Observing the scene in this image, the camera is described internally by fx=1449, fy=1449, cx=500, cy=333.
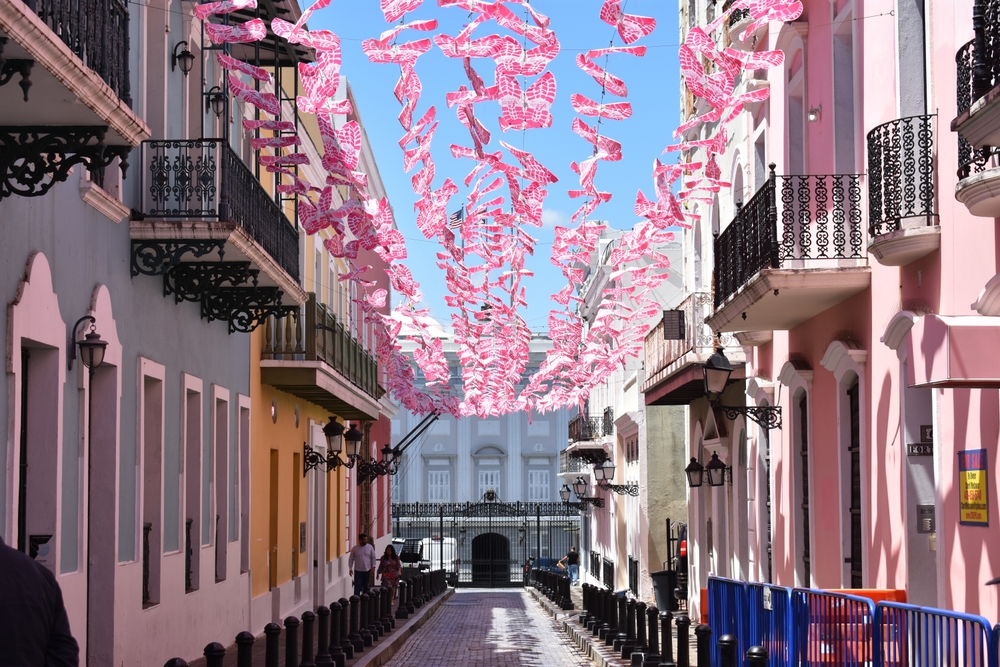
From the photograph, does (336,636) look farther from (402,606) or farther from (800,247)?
(402,606)

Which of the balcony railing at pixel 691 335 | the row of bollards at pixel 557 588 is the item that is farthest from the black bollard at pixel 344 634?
the row of bollards at pixel 557 588

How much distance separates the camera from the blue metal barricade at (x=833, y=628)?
29.1ft

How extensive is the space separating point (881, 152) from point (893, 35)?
4.35ft

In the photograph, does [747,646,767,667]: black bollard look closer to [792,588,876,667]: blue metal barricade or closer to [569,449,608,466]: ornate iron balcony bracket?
[792,588,876,667]: blue metal barricade

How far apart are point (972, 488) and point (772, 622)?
1.77 meters

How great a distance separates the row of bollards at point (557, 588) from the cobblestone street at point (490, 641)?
519 mm

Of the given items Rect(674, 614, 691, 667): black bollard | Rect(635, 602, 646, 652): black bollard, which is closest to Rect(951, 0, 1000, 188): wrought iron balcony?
Rect(674, 614, 691, 667): black bollard

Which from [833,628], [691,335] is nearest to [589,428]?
[691,335]

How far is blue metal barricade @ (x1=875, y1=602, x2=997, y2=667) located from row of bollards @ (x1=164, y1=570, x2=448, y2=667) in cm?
396

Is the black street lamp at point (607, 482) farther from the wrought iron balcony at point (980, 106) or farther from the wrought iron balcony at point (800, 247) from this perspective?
the wrought iron balcony at point (980, 106)

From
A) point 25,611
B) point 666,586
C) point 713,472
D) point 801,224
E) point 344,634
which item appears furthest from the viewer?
point 666,586

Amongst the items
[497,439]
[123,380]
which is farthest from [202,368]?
[497,439]

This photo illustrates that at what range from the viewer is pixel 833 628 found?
9508mm

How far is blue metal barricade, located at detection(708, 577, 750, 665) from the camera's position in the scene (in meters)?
11.8
